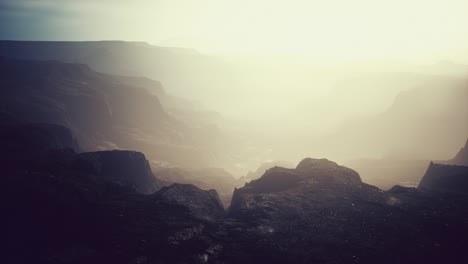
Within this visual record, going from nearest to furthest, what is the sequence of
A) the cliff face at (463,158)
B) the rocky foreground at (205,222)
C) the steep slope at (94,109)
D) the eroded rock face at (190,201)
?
the rocky foreground at (205,222), the eroded rock face at (190,201), the cliff face at (463,158), the steep slope at (94,109)

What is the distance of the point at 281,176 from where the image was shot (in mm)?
34219

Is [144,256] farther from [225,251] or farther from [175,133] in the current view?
[175,133]

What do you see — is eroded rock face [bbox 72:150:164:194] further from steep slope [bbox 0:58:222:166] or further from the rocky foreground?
steep slope [bbox 0:58:222:166]

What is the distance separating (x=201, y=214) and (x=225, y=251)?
586 cm

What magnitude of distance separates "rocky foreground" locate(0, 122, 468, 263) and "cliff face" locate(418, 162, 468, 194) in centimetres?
732

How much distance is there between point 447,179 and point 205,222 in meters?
36.9

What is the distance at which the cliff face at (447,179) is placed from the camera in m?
34.8

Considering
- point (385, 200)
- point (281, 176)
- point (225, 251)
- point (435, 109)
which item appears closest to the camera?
point (225, 251)

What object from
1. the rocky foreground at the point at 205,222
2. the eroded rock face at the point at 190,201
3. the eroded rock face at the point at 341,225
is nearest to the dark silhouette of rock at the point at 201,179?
the eroded rock face at the point at 190,201

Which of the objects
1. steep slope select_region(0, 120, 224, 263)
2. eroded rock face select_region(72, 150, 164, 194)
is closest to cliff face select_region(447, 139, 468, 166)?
steep slope select_region(0, 120, 224, 263)

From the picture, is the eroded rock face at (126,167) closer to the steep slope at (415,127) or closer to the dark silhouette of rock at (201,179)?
the dark silhouette of rock at (201,179)

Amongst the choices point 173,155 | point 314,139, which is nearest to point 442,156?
point 314,139

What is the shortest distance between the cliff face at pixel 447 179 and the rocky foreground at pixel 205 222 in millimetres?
7325

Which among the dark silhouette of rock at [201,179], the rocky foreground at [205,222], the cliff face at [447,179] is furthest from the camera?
the dark silhouette of rock at [201,179]
